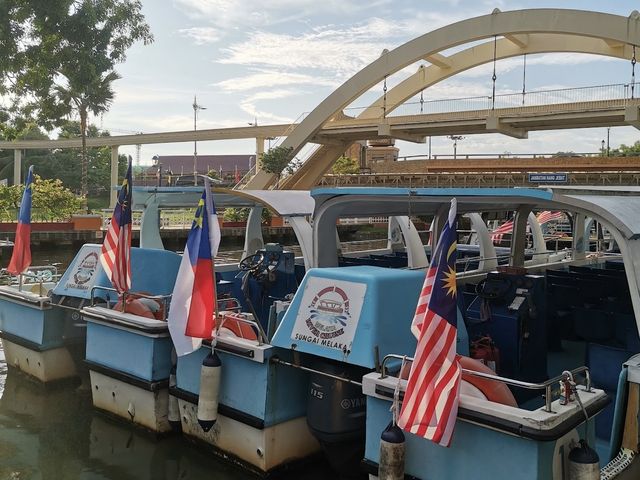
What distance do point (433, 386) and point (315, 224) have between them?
3136mm

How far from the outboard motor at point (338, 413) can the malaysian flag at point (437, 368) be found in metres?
1.14

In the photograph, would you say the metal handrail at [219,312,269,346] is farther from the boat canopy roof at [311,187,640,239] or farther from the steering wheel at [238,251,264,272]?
the steering wheel at [238,251,264,272]

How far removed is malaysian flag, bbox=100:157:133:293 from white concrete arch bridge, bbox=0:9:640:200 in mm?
33337

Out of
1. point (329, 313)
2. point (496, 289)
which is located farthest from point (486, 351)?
point (329, 313)

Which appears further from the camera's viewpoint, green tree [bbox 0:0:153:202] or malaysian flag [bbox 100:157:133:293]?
green tree [bbox 0:0:153:202]

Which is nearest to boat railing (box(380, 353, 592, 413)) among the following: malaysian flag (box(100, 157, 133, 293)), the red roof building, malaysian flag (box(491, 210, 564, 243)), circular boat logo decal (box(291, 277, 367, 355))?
circular boat logo decal (box(291, 277, 367, 355))

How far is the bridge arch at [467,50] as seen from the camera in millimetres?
35969

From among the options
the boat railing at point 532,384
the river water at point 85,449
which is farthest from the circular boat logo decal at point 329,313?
the river water at point 85,449

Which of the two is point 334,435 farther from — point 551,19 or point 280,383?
point 551,19

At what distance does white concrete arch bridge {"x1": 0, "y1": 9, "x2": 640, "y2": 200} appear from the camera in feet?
118

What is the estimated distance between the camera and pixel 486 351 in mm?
6301

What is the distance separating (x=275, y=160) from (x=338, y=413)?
42.6 meters

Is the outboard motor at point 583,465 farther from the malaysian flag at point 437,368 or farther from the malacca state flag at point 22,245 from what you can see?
the malacca state flag at point 22,245

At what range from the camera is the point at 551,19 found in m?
36.4
